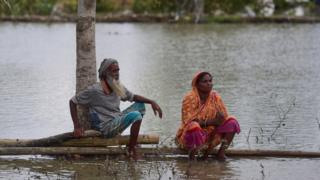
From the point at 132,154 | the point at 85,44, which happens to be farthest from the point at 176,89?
the point at 132,154

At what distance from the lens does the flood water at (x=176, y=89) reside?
27.9 feet

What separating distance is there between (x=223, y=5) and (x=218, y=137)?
3921 centimetres

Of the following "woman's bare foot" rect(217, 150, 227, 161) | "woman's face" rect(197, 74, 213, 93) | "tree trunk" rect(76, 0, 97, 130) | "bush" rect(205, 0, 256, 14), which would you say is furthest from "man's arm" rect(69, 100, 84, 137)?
"bush" rect(205, 0, 256, 14)

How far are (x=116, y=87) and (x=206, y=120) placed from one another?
1.00 m

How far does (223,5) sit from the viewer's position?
47500mm

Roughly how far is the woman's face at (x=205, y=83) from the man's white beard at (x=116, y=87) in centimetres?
80

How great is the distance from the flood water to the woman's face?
754mm

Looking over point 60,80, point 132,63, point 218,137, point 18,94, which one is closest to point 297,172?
point 218,137

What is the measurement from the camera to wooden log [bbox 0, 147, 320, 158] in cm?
853

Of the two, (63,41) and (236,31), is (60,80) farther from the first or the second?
(236,31)

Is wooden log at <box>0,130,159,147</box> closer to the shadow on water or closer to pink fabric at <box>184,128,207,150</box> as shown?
the shadow on water

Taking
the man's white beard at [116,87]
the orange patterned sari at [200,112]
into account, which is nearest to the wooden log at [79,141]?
the orange patterned sari at [200,112]

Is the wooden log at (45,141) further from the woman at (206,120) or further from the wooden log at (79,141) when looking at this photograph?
the woman at (206,120)

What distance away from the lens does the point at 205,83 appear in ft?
28.8
